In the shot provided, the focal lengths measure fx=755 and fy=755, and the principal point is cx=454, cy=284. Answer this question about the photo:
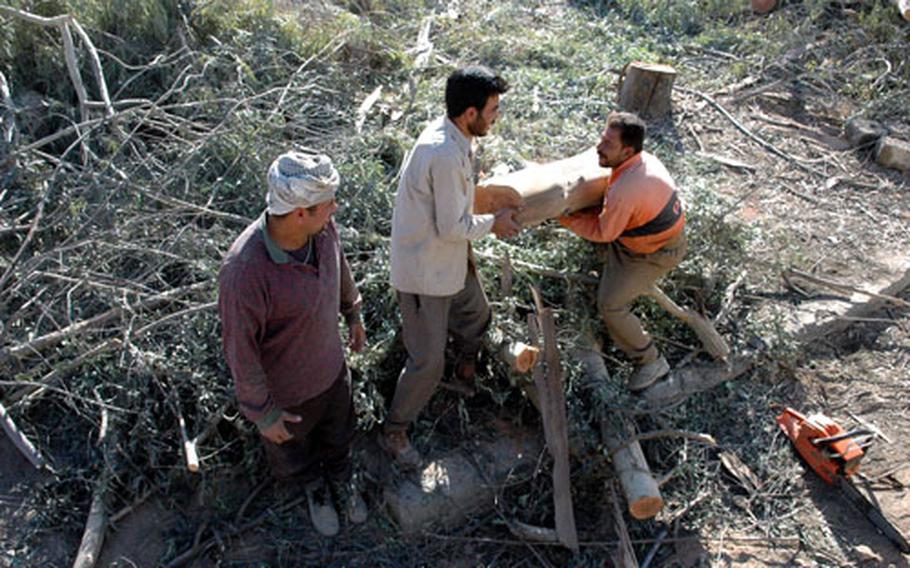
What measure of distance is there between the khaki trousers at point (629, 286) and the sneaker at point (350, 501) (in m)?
1.62

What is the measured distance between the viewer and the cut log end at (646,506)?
3512 millimetres

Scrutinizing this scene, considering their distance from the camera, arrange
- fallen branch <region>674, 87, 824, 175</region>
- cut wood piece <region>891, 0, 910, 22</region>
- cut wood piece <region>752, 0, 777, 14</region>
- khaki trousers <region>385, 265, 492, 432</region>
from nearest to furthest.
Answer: khaki trousers <region>385, 265, 492, 432</region>
fallen branch <region>674, 87, 824, 175</region>
cut wood piece <region>891, 0, 910, 22</region>
cut wood piece <region>752, 0, 777, 14</region>

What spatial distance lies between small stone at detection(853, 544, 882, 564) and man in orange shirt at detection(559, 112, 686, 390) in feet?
4.21

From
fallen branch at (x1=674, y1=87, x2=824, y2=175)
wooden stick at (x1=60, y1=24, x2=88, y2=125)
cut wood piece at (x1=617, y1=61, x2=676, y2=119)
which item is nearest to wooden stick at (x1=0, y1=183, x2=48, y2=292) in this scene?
wooden stick at (x1=60, y1=24, x2=88, y2=125)

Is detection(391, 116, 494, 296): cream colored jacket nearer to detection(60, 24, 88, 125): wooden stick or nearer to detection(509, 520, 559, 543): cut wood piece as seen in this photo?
detection(509, 520, 559, 543): cut wood piece

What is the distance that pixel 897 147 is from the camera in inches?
252

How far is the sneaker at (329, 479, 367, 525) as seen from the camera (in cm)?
370

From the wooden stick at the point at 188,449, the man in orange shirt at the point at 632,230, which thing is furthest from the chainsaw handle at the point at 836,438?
the wooden stick at the point at 188,449

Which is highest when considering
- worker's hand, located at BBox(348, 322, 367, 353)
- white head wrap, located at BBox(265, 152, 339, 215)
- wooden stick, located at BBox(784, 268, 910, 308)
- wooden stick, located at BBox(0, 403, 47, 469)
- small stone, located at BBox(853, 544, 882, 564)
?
white head wrap, located at BBox(265, 152, 339, 215)

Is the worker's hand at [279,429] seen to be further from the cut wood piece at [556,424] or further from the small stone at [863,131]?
the small stone at [863,131]

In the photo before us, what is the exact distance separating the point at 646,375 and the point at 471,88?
6.72ft

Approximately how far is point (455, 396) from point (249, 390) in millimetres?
1474

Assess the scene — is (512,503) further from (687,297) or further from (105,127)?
(105,127)

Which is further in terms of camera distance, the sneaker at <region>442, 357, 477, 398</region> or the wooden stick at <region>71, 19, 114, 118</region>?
the wooden stick at <region>71, 19, 114, 118</region>
